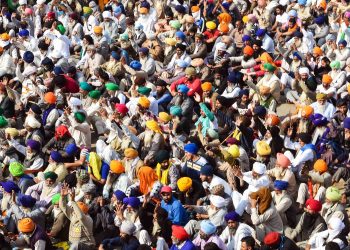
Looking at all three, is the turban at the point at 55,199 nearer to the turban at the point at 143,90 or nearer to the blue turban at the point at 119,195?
the blue turban at the point at 119,195

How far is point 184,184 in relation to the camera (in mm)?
12000

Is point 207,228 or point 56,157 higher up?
point 207,228

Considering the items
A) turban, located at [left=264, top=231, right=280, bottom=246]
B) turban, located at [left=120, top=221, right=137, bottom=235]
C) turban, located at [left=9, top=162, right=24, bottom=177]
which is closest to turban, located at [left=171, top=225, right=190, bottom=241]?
turban, located at [left=120, top=221, right=137, bottom=235]

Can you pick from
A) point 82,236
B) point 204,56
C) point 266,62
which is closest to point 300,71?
point 266,62

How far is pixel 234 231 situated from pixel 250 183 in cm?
123

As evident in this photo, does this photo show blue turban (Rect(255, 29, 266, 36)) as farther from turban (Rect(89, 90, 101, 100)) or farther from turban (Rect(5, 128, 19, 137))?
turban (Rect(5, 128, 19, 137))

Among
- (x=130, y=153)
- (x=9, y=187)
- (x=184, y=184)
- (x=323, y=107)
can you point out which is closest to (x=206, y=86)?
(x=323, y=107)

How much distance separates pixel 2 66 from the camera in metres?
16.7

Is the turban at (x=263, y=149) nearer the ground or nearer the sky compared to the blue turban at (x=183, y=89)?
nearer the sky

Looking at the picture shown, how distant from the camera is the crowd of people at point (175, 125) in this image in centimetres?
1139

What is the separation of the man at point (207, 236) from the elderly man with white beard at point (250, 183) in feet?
2.90

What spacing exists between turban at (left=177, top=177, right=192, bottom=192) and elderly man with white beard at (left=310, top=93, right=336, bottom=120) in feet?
11.6

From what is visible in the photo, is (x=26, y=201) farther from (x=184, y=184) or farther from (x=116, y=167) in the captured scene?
(x=184, y=184)

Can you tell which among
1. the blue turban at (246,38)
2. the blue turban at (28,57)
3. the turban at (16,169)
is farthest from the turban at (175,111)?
the blue turban at (246,38)
